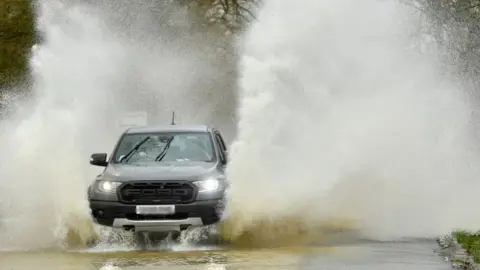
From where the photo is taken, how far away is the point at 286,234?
16.4 meters

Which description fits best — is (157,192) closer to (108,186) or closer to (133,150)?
(108,186)

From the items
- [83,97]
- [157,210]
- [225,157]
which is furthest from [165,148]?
[83,97]

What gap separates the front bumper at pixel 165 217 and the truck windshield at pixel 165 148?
1.29 meters

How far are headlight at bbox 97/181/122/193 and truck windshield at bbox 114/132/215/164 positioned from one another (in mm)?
993

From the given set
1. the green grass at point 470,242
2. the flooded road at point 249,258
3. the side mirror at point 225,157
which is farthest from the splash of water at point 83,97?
the green grass at point 470,242

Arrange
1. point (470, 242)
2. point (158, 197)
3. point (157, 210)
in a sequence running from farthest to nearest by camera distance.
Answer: point (158, 197) → point (157, 210) → point (470, 242)

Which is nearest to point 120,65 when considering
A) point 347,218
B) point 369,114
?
point 369,114

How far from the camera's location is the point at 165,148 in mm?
16578

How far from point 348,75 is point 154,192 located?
794 centimetres

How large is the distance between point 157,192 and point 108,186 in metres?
0.63

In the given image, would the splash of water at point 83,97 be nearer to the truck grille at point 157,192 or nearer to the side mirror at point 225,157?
the truck grille at point 157,192

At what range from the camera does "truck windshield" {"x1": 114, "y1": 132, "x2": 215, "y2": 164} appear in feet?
53.7

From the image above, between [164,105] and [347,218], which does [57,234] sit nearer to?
[347,218]

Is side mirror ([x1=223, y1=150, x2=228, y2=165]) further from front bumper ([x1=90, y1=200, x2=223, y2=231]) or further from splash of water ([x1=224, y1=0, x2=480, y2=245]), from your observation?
front bumper ([x1=90, y1=200, x2=223, y2=231])
